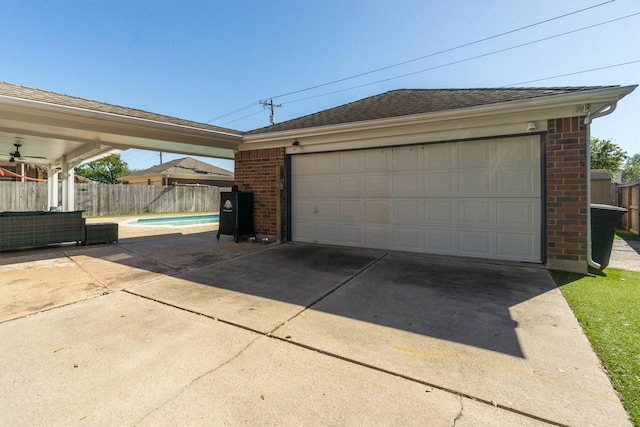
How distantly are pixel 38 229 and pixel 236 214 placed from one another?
4688 millimetres

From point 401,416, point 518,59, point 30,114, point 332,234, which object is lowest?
point 401,416

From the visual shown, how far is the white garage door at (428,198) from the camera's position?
18.1 feet

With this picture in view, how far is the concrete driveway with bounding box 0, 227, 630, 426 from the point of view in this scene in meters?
1.86

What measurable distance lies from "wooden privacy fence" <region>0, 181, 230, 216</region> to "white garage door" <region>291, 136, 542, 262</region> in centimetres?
1309

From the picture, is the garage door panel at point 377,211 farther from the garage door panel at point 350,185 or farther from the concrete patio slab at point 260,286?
the concrete patio slab at point 260,286

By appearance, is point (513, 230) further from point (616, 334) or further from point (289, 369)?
point (289, 369)

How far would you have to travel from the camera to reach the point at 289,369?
7.56 ft

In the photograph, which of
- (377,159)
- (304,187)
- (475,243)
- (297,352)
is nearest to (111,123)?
(304,187)

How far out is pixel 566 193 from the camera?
504 cm

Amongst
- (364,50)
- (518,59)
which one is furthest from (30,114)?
(518,59)

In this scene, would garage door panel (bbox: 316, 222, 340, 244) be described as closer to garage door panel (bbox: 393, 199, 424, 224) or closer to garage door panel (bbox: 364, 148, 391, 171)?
garage door panel (bbox: 393, 199, 424, 224)

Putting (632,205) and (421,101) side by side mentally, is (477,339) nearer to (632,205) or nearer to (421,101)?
(421,101)

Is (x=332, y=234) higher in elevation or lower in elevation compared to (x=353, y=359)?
higher

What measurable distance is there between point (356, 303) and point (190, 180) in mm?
27813
